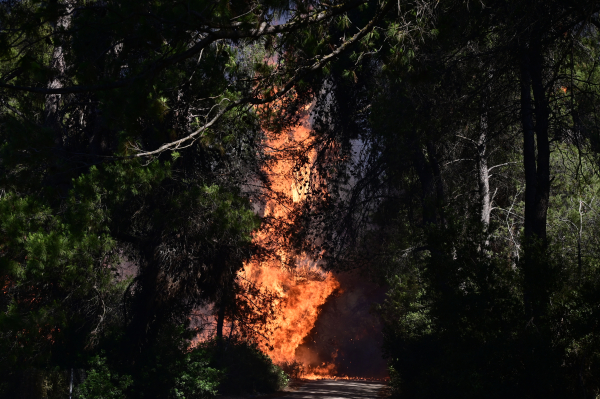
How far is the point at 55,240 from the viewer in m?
7.48

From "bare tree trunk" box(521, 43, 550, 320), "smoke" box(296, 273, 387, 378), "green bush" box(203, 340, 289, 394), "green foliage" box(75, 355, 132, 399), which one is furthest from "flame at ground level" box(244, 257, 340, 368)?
"bare tree trunk" box(521, 43, 550, 320)

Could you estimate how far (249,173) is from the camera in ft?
47.6

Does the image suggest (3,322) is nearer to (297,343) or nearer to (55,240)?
(55,240)

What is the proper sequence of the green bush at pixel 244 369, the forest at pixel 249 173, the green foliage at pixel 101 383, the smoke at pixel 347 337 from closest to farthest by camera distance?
the forest at pixel 249 173 → the green foliage at pixel 101 383 → the green bush at pixel 244 369 → the smoke at pixel 347 337

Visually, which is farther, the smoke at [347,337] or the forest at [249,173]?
the smoke at [347,337]

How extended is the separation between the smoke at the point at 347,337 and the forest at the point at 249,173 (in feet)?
60.2

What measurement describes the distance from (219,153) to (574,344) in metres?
8.58

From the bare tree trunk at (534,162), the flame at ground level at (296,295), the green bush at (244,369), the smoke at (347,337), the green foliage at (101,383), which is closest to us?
the bare tree trunk at (534,162)

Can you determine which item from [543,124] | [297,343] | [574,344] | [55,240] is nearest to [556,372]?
[574,344]

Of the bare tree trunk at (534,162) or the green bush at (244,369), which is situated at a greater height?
the bare tree trunk at (534,162)

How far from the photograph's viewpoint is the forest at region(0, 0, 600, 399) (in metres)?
5.99

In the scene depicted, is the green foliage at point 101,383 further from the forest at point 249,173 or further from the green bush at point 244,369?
the green bush at point 244,369

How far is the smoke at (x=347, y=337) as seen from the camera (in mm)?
34094

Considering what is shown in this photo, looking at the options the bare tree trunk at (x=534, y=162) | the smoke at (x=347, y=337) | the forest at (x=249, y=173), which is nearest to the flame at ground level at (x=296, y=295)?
the smoke at (x=347, y=337)
